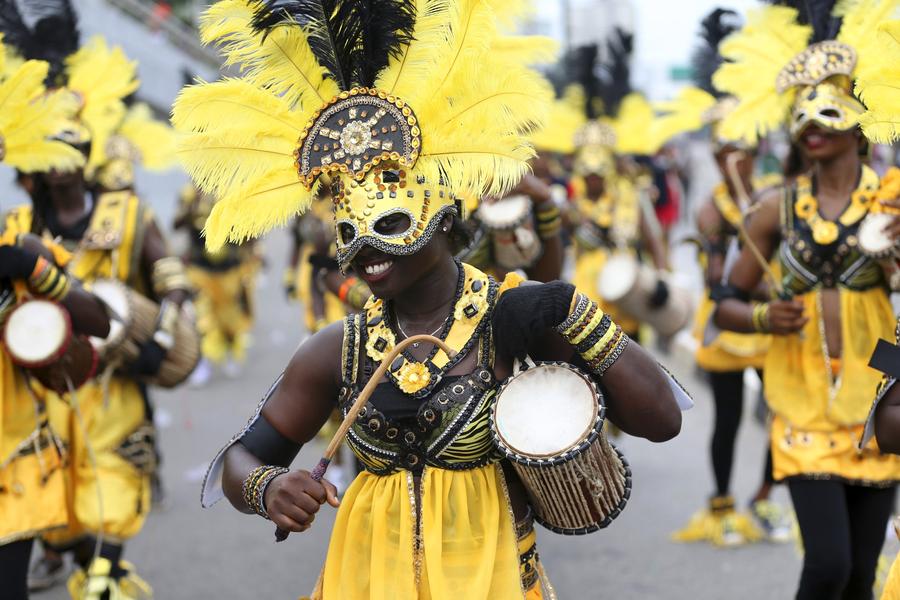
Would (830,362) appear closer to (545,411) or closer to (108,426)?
(545,411)

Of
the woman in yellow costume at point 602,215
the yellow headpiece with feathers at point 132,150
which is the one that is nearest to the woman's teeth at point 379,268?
the yellow headpiece with feathers at point 132,150

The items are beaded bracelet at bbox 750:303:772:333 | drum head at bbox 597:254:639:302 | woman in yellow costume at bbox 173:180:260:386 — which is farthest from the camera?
woman in yellow costume at bbox 173:180:260:386

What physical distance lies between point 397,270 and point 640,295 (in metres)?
4.86

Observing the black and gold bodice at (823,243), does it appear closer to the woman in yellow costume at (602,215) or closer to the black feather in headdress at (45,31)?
the woman in yellow costume at (602,215)

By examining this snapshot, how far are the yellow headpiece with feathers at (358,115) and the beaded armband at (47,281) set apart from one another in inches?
57.1

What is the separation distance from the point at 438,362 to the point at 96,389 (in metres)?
3.09

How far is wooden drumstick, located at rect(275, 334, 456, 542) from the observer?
9.09ft

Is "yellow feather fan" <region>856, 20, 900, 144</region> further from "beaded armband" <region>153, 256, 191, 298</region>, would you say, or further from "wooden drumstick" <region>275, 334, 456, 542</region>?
"beaded armband" <region>153, 256, 191, 298</region>

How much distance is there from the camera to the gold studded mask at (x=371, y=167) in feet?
9.56

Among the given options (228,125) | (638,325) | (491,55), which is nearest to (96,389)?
(228,125)

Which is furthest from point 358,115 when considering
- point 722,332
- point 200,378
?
point 200,378

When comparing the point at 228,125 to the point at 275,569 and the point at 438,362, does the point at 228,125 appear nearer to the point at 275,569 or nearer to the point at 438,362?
the point at 438,362

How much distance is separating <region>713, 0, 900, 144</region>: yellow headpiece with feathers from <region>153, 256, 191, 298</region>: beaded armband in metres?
2.85

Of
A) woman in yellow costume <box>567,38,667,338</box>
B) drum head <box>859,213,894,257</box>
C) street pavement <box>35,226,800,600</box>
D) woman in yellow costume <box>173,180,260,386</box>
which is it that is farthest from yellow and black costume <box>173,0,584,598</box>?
woman in yellow costume <box>173,180,260,386</box>
